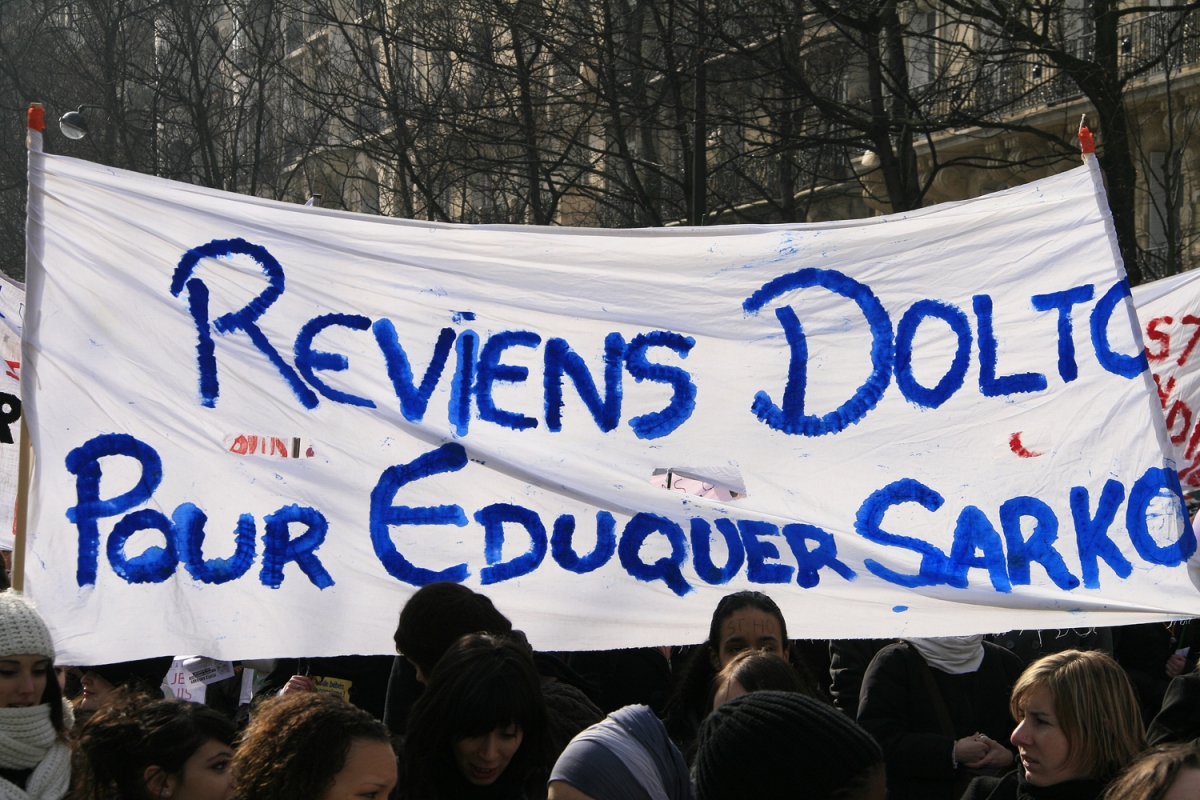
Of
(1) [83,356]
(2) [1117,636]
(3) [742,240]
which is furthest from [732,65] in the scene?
(1) [83,356]

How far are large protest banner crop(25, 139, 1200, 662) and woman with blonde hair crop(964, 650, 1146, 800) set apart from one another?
36 cm

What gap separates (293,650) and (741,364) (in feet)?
5.07

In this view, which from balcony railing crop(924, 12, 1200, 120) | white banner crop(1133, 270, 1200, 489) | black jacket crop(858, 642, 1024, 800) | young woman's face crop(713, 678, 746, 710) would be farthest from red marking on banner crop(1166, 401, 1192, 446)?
young woman's face crop(713, 678, 746, 710)

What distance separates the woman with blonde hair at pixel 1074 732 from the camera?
334 cm

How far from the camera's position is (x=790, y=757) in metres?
1.92

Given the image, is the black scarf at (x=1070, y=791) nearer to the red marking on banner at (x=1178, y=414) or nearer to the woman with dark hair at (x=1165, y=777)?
the woman with dark hair at (x=1165, y=777)

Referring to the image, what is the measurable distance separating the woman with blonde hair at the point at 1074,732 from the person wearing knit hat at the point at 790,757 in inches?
63.1

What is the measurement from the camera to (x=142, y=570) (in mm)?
3838

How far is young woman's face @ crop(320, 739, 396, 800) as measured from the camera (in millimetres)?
2722

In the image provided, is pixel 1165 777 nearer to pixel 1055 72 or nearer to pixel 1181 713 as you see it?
pixel 1181 713

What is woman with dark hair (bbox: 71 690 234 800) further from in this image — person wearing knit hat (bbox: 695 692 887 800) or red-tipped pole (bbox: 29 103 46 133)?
red-tipped pole (bbox: 29 103 46 133)

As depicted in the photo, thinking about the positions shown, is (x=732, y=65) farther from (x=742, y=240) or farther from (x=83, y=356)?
(x=83, y=356)

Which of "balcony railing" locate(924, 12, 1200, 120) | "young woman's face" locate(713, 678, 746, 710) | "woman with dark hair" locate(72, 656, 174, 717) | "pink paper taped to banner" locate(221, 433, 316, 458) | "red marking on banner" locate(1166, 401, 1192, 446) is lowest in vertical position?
"young woman's face" locate(713, 678, 746, 710)

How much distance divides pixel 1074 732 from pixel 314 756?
181cm
